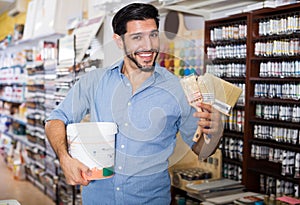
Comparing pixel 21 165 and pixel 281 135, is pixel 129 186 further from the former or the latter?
pixel 21 165

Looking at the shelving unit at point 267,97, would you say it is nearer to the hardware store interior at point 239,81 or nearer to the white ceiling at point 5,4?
the hardware store interior at point 239,81

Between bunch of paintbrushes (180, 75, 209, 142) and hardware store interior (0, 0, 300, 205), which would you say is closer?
bunch of paintbrushes (180, 75, 209, 142)

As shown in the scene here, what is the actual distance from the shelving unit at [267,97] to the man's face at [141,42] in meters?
1.24

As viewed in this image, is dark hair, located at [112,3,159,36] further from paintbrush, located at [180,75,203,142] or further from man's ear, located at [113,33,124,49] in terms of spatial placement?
paintbrush, located at [180,75,203,142]

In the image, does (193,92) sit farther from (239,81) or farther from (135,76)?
(239,81)

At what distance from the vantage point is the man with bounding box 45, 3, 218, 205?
1.08m

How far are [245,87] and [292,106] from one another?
0.36 m

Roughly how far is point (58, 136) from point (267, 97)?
1.62m

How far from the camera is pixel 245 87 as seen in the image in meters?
2.60

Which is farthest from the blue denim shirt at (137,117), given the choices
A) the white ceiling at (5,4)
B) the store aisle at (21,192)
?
the white ceiling at (5,4)

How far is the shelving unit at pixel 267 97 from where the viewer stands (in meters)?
2.32

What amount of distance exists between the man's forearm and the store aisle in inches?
129

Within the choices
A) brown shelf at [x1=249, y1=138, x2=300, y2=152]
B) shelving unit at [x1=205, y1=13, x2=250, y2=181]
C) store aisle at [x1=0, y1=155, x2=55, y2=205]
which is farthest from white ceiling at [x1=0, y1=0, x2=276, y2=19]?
store aisle at [x1=0, y1=155, x2=55, y2=205]

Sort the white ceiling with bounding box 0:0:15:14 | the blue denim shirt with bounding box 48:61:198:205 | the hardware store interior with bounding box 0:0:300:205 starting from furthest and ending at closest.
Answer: the white ceiling with bounding box 0:0:15:14 < the hardware store interior with bounding box 0:0:300:205 < the blue denim shirt with bounding box 48:61:198:205
